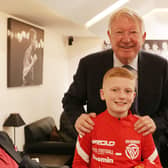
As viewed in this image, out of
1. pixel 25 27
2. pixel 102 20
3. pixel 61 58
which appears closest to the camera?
pixel 25 27

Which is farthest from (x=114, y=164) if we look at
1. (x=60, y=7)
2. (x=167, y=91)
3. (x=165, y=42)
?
(x=165, y=42)

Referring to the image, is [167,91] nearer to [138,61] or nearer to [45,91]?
[138,61]

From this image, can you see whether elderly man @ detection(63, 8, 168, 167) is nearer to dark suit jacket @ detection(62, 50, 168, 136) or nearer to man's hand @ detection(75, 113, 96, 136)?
dark suit jacket @ detection(62, 50, 168, 136)

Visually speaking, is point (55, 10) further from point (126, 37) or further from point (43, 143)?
point (126, 37)

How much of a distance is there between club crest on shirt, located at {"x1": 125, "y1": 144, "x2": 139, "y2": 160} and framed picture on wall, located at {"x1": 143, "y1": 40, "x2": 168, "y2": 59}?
19.8 ft

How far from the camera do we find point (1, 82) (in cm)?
382

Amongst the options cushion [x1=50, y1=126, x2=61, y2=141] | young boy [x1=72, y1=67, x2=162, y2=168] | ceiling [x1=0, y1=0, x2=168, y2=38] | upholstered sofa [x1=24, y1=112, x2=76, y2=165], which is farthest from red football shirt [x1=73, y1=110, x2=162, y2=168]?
cushion [x1=50, y1=126, x2=61, y2=141]

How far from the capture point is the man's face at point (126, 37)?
1573 mm

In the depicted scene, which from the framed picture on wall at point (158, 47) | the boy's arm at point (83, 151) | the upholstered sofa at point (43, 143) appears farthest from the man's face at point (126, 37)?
the framed picture on wall at point (158, 47)

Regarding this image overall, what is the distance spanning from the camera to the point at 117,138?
1414 mm

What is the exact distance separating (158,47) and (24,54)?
12.7 ft

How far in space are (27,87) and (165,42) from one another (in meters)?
3.82

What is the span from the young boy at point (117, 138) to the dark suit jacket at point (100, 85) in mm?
248

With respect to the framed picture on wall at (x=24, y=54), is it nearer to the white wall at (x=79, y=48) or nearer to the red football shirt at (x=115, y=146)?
the white wall at (x=79, y=48)
